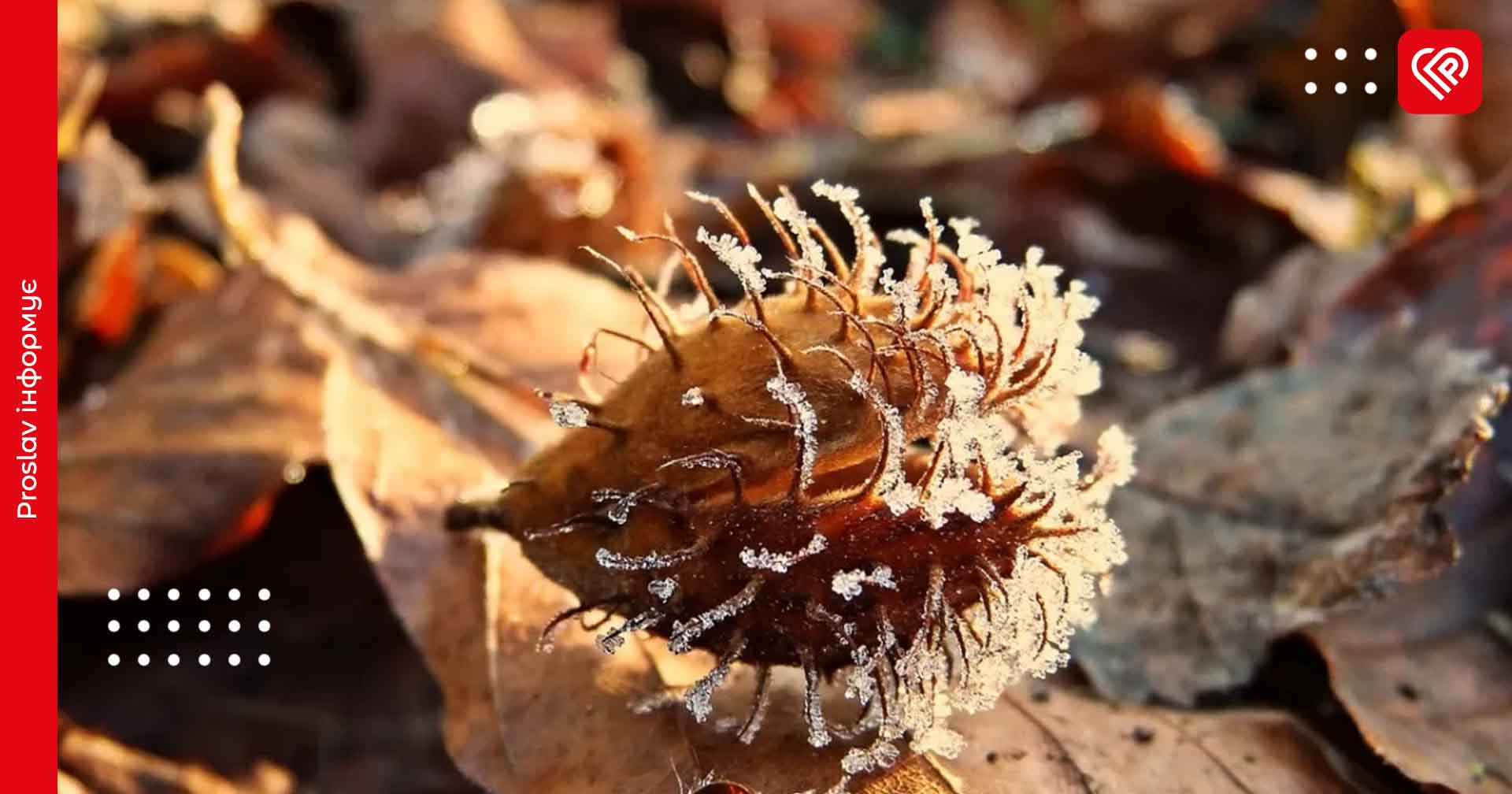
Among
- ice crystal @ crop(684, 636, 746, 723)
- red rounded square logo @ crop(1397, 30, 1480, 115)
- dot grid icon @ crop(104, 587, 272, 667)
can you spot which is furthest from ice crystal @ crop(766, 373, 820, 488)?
red rounded square logo @ crop(1397, 30, 1480, 115)

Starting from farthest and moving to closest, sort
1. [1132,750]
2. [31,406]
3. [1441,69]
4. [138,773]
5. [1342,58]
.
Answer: [1342,58] < [1441,69] < [31,406] < [138,773] < [1132,750]

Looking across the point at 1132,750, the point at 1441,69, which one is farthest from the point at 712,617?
the point at 1441,69

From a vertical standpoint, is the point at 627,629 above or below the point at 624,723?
above

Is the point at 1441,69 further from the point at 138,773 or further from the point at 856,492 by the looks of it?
the point at 138,773

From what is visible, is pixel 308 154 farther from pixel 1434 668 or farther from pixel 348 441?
pixel 1434 668

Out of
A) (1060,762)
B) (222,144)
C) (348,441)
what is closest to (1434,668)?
(1060,762)

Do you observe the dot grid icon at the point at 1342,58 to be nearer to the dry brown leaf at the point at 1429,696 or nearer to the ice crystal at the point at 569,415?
the dry brown leaf at the point at 1429,696
